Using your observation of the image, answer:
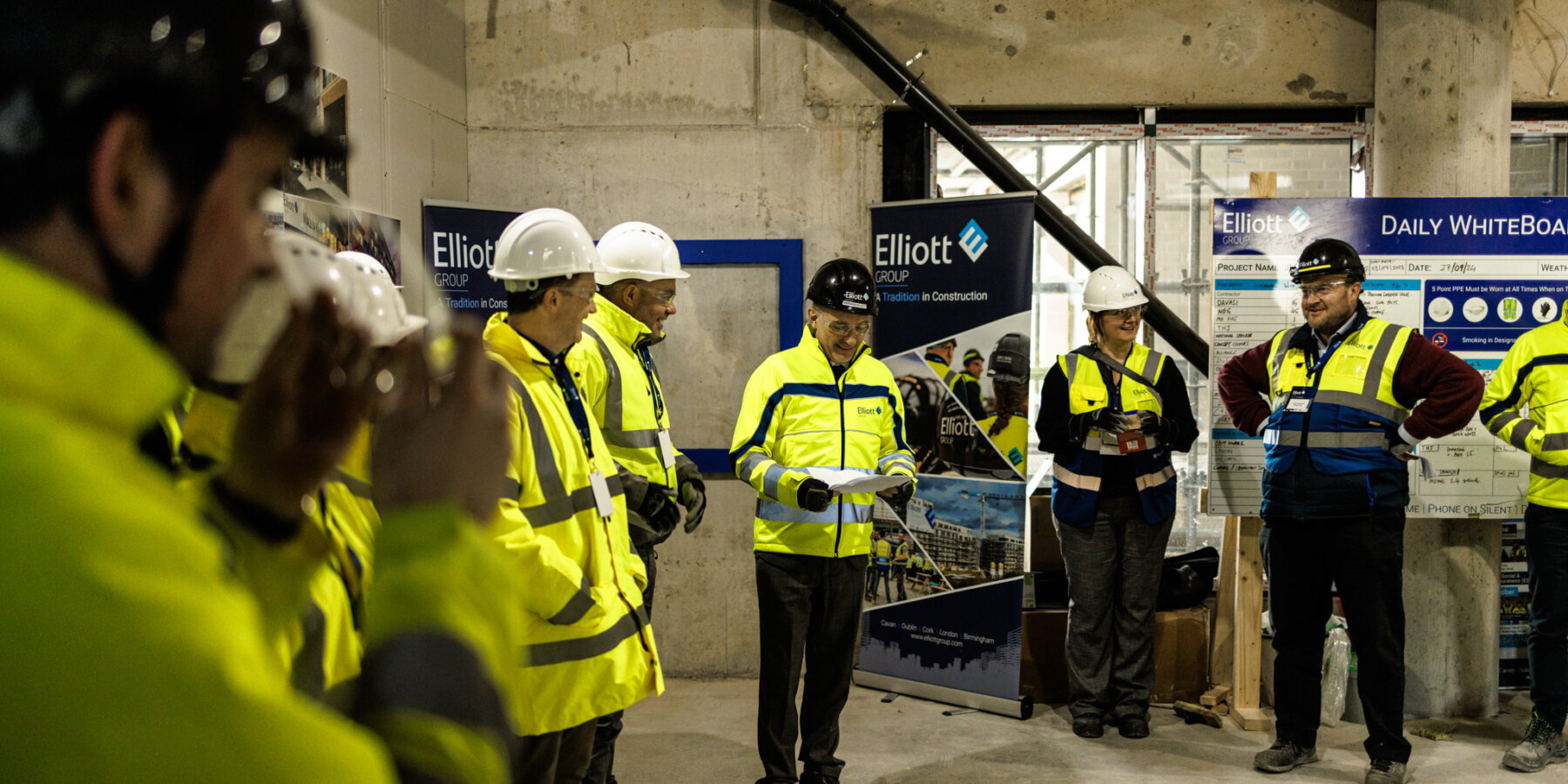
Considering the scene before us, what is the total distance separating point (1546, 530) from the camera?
415 centimetres

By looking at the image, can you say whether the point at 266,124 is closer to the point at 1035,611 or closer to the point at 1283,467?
the point at 1283,467

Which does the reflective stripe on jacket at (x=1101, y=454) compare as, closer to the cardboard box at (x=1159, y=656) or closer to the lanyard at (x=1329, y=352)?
the cardboard box at (x=1159, y=656)

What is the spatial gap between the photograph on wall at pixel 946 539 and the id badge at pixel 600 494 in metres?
2.86

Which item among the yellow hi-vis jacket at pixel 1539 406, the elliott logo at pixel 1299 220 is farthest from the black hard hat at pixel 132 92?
the yellow hi-vis jacket at pixel 1539 406

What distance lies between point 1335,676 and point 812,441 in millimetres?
2900

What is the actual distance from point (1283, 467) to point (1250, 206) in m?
1.32

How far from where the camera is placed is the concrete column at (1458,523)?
473 centimetres

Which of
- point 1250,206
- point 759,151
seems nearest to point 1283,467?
point 1250,206

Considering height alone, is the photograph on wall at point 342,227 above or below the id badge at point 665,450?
above

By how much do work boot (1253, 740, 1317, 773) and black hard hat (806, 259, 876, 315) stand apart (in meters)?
2.48

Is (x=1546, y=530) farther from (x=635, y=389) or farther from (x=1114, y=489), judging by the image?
(x=635, y=389)

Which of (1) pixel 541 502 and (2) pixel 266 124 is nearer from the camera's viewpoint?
(2) pixel 266 124

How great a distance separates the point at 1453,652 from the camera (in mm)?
4758

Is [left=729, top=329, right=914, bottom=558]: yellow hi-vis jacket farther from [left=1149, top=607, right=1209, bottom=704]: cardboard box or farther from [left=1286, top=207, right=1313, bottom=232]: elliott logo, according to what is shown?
[left=1286, top=207, right=1313, bottom=232]: elliott logo
